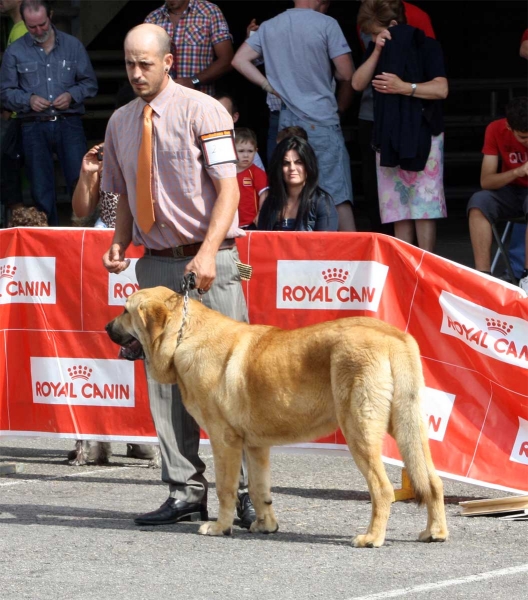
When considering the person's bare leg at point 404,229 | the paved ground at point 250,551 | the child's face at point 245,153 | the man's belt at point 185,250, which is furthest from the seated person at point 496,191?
the man's belt at point 185,250

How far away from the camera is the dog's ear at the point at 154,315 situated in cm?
559

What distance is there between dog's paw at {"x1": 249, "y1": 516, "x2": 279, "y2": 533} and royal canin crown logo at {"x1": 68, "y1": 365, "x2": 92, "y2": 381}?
200cm

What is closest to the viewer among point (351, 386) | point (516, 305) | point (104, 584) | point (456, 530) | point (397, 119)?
point (104, 584)

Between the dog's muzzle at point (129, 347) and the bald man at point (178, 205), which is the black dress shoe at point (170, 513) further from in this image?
the dog's muzzle at point (129, 347)

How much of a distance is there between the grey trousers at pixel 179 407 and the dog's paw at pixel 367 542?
0.83 m

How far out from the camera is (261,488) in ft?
18.7

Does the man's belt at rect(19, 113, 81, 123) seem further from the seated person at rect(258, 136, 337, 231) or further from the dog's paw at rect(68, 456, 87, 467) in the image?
the dog's paw at rect(68, 456, 87, 467)

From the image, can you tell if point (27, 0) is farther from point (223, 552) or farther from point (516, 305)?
point (223, 552)

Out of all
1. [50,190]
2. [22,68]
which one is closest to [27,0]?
[22,68]

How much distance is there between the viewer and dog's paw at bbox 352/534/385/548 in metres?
5.33

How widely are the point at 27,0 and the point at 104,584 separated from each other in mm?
6918

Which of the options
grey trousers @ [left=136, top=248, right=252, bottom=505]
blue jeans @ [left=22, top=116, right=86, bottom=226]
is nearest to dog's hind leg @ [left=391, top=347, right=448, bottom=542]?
grey trousers @ [left=136, top=248, right=252, bottom=505]

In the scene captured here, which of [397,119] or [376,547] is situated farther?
[397,119]

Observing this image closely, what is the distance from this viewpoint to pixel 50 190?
10.9 m
